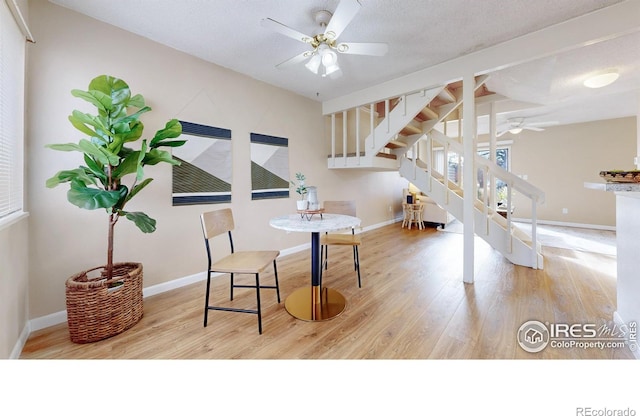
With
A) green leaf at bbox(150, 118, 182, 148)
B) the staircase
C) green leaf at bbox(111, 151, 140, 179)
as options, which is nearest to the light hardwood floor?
the staircase

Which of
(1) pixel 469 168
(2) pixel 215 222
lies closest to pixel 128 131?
(2) pixel 215 222

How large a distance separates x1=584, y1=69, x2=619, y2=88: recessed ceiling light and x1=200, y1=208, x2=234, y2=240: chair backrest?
443 cm

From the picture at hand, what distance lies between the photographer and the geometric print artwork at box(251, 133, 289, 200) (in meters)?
3.20

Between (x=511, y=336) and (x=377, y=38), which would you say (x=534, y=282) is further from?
(x=377, y=38)

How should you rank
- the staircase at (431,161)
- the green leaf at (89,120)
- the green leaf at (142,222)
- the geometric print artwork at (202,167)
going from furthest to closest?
the staircase at (431,161) → the geometric print artwork at (202,167) → the green leaf at (142,222) → the green leaf at (89,120)

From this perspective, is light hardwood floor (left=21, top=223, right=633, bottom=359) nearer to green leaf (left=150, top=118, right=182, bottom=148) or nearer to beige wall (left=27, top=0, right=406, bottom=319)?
beige wall (left=27, top=0, right=406, bottom=319)

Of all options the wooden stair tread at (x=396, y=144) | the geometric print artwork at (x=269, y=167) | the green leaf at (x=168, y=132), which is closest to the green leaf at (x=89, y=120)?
the green leaf at (x=168, y=132)

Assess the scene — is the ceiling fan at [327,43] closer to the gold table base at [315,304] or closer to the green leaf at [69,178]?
the green leaf at [69,178]

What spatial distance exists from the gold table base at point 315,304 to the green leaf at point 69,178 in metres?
1.73

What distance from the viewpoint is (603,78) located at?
2.81m

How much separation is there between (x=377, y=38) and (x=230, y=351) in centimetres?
288

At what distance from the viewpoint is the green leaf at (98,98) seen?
5.12 ft

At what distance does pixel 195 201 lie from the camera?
104 inches
